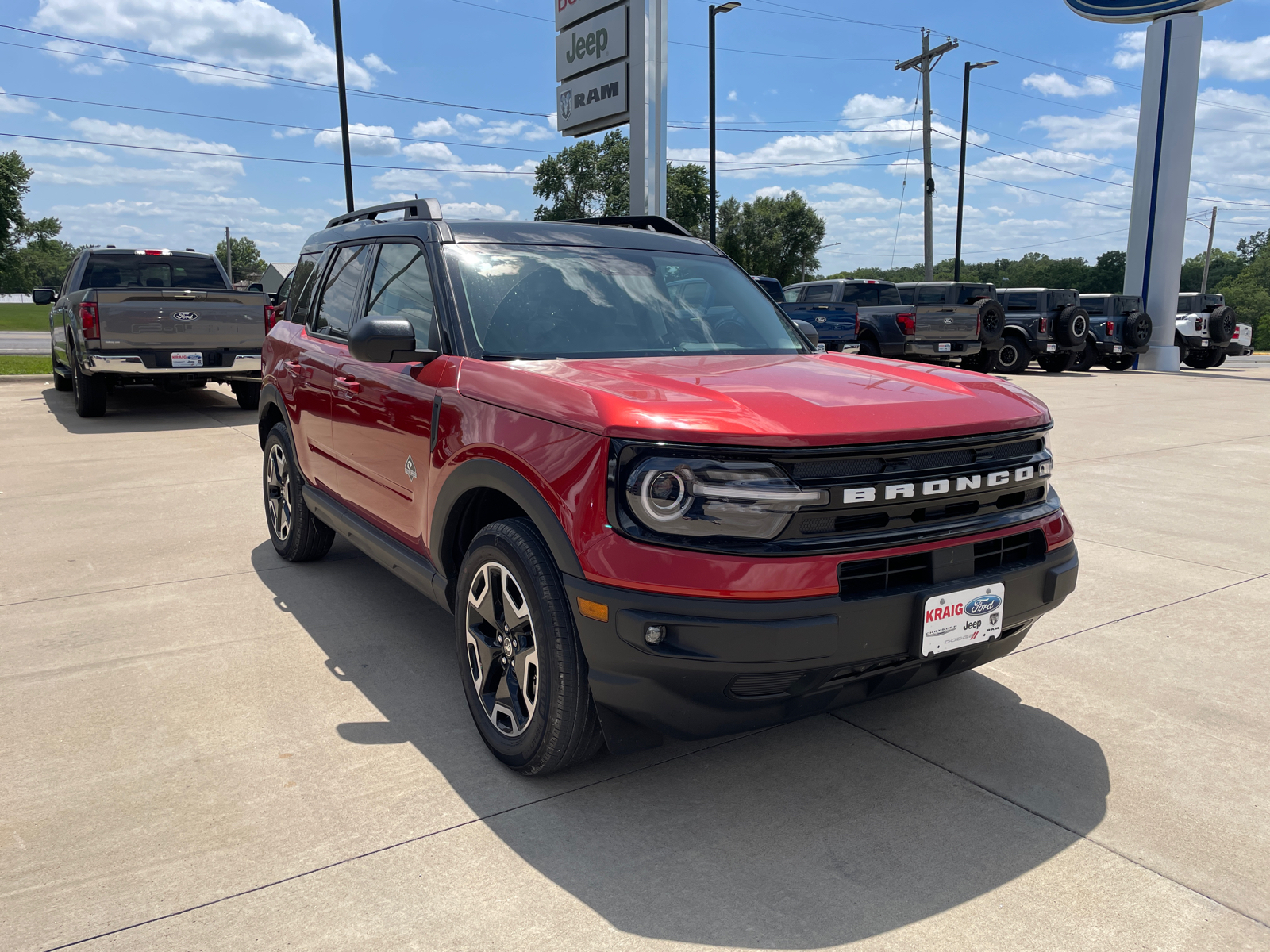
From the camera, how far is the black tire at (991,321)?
19266 millimetres

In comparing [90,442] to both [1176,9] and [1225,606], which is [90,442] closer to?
[1225,606]

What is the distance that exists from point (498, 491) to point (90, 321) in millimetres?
9631

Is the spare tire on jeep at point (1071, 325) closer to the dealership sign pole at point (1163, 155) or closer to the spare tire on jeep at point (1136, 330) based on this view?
the spare tire on jeep at point (1136, 330)

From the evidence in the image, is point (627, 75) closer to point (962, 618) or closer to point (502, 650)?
point (502, 650)

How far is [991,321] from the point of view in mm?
19609

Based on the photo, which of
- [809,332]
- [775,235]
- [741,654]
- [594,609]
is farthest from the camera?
[775,235]

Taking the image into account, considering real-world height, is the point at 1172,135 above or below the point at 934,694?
above

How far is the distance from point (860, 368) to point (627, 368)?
34.2 inches

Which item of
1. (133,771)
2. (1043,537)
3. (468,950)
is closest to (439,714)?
(133,771)

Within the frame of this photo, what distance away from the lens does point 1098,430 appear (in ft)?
37.0

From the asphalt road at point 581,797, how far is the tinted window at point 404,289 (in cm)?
145

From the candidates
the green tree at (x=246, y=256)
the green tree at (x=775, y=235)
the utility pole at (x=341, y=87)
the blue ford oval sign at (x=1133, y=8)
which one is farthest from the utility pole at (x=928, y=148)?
the green tree at (x=246, y=256)

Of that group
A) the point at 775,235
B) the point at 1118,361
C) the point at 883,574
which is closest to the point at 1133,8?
the point at 1118,361

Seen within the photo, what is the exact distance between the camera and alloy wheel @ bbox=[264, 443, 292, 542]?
5309 millimetres
